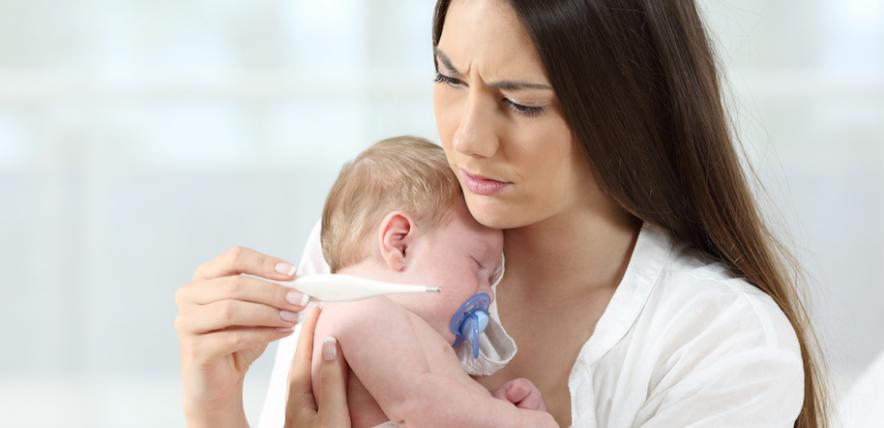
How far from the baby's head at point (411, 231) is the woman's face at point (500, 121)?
0.18 feet

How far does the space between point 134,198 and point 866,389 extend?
2.91m

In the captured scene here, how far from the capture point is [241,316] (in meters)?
1.46

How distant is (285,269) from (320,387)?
193 mm

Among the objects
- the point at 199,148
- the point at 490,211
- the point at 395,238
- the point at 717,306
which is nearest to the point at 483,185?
the point at 490,211

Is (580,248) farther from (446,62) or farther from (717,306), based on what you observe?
(446,62)

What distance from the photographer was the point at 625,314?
1775mm

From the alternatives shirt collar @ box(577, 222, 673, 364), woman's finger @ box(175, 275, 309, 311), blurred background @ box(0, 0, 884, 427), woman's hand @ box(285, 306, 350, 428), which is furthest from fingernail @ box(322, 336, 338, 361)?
blurred background @ box(0, 0, 884, 427)

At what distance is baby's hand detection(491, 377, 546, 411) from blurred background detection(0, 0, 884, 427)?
2595mm

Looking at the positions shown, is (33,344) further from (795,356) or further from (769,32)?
(795,356)

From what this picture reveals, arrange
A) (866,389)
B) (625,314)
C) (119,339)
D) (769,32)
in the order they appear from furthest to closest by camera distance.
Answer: (119,339)
(769,32)
(866,389)
(625,314)

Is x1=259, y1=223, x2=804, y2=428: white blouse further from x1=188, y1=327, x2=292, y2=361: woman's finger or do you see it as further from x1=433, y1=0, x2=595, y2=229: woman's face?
x1=188, y1=327, x2=292, y2=361: woman's finger

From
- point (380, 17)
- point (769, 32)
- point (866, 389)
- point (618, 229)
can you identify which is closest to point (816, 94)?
point (769, 32)

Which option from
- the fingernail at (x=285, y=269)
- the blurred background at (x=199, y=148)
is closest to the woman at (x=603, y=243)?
the fingernail at (x=285, y=269)

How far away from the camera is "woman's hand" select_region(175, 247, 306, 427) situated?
1.46 metres
